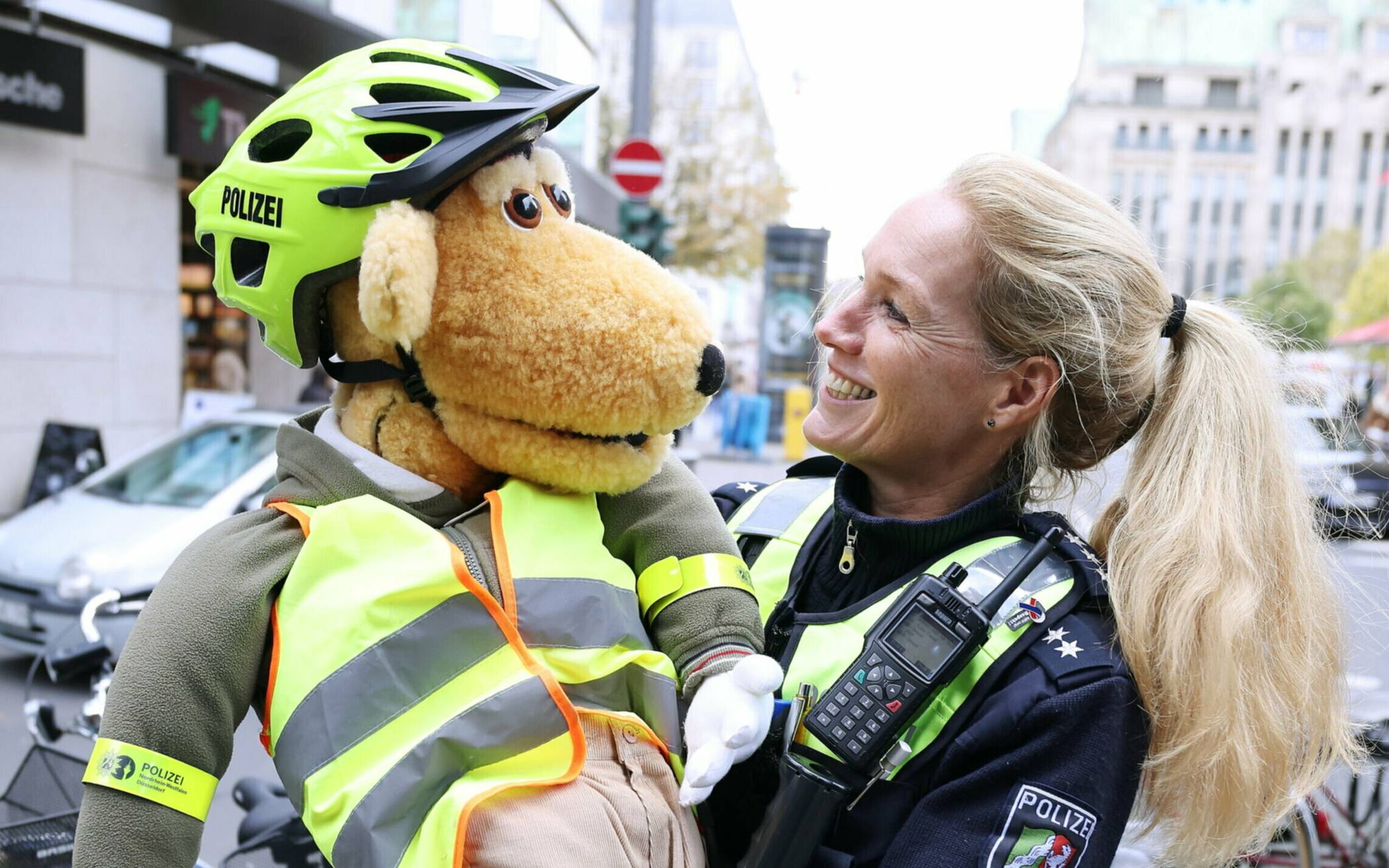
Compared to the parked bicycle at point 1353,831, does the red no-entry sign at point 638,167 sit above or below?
above

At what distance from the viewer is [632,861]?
1280mm

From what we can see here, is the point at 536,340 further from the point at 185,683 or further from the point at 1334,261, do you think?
the point at 1334,261

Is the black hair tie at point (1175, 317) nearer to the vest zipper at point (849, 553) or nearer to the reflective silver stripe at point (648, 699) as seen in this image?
the vest zipper at point (849, 553)

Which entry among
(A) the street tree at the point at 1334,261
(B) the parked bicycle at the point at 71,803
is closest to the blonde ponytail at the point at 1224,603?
(B) the parked bicycle at the point at 71,803

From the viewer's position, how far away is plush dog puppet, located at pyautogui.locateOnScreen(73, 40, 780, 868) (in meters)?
1.28

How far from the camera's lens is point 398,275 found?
1396 mm

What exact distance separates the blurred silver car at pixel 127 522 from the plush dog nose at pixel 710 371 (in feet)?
13.4

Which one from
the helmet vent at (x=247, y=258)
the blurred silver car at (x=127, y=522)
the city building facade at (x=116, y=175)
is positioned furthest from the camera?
the city building facade at (x=116, y=175)

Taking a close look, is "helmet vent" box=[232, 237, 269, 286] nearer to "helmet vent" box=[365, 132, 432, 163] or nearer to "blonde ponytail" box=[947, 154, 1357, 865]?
"helmet vent" box=[365, 132, 432, 163]

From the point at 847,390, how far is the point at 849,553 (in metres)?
0.28

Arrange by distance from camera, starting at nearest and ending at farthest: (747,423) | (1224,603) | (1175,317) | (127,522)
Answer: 1. (1224,603)
2. (1175,317)
3. (127,522)
4. (747,423)

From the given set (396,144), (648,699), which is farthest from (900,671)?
(396,144)

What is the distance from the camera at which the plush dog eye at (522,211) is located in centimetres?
156

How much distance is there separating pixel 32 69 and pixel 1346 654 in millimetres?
10101
